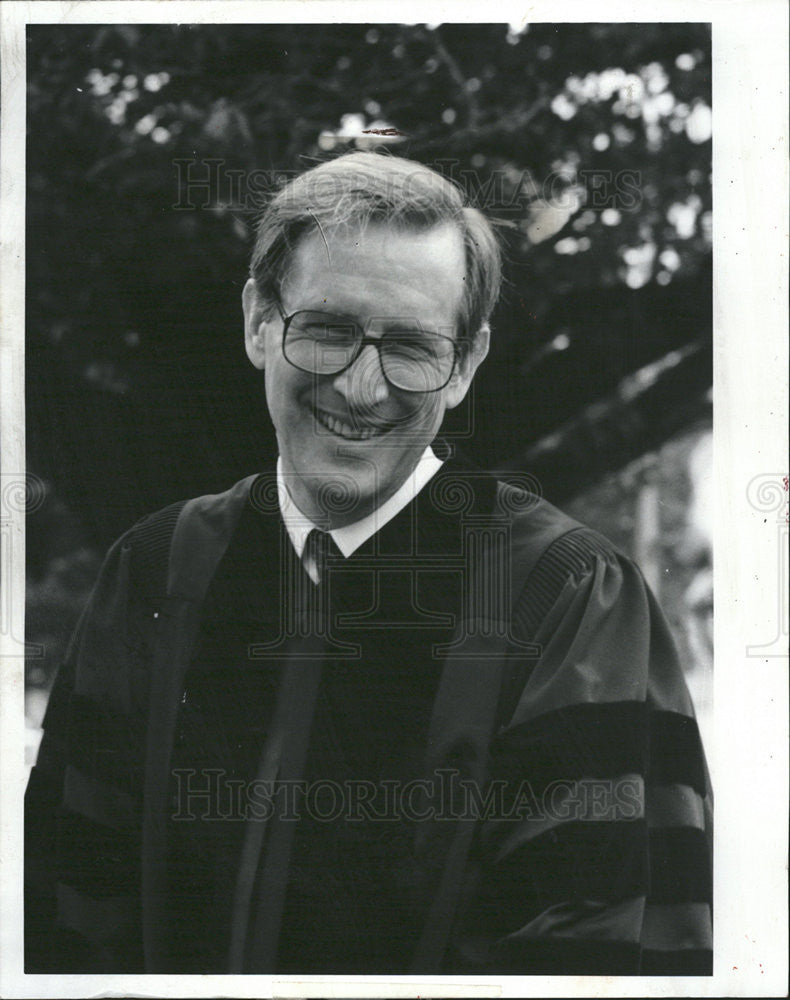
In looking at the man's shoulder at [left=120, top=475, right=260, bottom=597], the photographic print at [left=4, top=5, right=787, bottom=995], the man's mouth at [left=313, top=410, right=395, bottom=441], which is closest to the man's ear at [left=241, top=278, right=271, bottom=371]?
the photographic print at [left=4, top=5, right=787, bottom=995]

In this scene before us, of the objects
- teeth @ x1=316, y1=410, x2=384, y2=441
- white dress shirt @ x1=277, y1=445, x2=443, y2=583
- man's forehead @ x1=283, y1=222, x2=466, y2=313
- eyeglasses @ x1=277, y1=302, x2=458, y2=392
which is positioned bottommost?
white dress shirt @ x1=277, y1=445, x2=443, y2=583

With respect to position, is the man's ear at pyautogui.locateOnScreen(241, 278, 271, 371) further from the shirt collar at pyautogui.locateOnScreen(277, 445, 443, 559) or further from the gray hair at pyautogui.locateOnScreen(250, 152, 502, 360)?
the shirt collar at pyautogui.locateOnScreen(277, 445, 443, 559)

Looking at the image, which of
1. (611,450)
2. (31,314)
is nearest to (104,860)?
(31,314)

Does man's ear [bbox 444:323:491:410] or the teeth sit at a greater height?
man's ear [bbox 444:323:491:410]

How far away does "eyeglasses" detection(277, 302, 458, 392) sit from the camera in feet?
6.58

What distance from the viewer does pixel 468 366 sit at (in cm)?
205

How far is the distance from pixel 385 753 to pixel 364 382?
80 centimetres

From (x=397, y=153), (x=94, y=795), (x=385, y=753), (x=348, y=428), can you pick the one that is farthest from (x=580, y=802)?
(x=397, y=153)

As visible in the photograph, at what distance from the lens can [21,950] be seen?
210cm

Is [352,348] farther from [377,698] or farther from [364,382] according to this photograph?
[377,698]

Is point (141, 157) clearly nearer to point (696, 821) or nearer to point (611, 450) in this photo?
point (611, 450)

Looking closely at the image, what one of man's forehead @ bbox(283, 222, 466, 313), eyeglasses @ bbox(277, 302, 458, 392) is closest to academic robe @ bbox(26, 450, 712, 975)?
eyeglasses @ bbox(277, 302, 458, 392)

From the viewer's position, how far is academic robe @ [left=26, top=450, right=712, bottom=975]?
2.02 metres

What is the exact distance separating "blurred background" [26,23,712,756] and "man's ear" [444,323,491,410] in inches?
1.0
